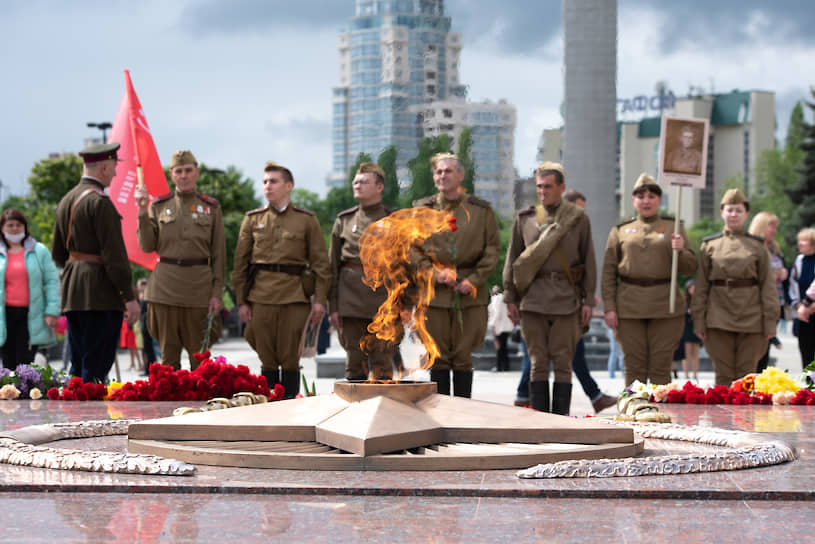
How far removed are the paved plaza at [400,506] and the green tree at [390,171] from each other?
360 centimetres

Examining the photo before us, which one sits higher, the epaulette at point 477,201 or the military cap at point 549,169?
the military cap at point 549,169

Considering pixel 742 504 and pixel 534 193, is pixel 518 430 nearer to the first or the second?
pixel 742 504

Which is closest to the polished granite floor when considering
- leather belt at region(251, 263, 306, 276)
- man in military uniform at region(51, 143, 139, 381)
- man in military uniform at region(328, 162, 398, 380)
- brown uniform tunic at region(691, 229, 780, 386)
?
man in military uniform at region(51, 143, 139, 381)

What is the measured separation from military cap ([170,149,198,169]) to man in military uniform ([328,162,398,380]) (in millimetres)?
1343

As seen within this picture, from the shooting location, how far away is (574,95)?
2014 centimetres

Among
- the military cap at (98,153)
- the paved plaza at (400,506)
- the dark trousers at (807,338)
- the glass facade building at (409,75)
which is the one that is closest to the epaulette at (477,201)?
the glass facade building at (409,75)

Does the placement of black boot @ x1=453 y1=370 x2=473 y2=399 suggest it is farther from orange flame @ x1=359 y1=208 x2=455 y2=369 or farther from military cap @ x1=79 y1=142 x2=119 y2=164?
military cap @ x1=79 y1=142 x2=119 y2=164

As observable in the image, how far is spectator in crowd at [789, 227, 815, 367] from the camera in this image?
10984 millimetres

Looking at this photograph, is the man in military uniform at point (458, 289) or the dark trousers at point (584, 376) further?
the dark trousers at point (584, 376)

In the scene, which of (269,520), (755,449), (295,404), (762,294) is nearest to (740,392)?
(762,294)

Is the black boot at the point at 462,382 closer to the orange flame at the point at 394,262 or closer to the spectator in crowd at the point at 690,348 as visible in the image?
the orange flame at the point at 394,262

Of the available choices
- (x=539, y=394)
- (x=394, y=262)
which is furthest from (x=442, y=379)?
(x=394, y=262)

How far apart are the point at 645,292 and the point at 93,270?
13.9ft

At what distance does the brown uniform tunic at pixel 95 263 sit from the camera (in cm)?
816
